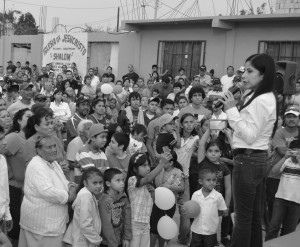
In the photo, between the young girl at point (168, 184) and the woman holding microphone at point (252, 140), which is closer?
the woman holding microphone at point (252, 140)

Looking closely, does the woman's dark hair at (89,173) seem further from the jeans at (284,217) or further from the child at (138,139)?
the jeans at (284,217)

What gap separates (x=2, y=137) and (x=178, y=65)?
10.4 m

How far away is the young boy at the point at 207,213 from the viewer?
4.25 m

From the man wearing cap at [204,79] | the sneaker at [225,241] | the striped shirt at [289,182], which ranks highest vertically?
the man wearing cap at [204,79]

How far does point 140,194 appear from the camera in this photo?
4172 millimetres

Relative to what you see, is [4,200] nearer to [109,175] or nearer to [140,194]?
[109,175]

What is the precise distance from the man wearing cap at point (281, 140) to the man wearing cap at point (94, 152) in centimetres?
200

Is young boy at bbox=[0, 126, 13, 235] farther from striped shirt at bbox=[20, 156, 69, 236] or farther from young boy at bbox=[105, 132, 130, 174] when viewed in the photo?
young boy at bbox=[105, 132, 130, 174]

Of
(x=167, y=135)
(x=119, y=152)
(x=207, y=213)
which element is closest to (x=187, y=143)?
(x=167, y=135)

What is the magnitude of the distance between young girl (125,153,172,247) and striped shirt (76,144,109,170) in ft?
0.94

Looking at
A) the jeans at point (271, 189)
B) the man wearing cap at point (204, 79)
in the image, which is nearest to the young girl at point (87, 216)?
the jeans at point (271, 189)

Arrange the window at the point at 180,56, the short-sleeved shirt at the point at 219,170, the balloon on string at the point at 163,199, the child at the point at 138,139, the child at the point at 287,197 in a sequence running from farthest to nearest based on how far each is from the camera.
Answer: the window at the point at 180,56, the child at the point at 138,139, the short-sleeved shirt at the point at 219,170, the child at the point at 287,197, the balloon on string at the point at 163,199

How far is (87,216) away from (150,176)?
76cm

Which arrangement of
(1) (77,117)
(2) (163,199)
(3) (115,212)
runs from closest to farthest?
(3) (115,212) < (2) (163,199) < (1) (77,117)
